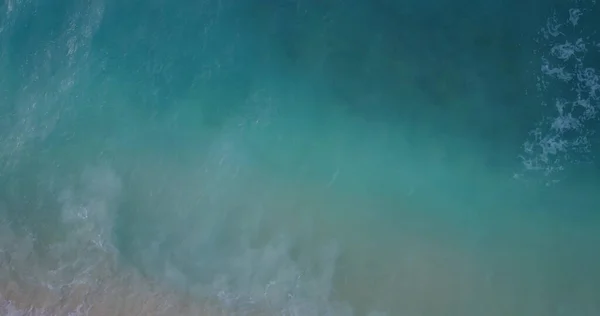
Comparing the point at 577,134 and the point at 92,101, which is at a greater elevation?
the point at 92,101

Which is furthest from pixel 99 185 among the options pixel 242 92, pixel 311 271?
pixel 311 271

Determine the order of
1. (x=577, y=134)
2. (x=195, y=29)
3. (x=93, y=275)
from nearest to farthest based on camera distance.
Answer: (x=577, y=134) → (x=93, y=275) → (x=195, y=29)

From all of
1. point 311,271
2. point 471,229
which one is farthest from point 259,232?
point 471,229

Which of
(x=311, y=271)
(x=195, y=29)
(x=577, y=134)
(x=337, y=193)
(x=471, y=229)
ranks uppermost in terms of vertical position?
(x=195, y=29)

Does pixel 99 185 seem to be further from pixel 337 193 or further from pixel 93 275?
pixel 337 193

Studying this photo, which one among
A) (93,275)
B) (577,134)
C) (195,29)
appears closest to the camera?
(577,134)

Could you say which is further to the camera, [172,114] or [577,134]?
[172,114]
